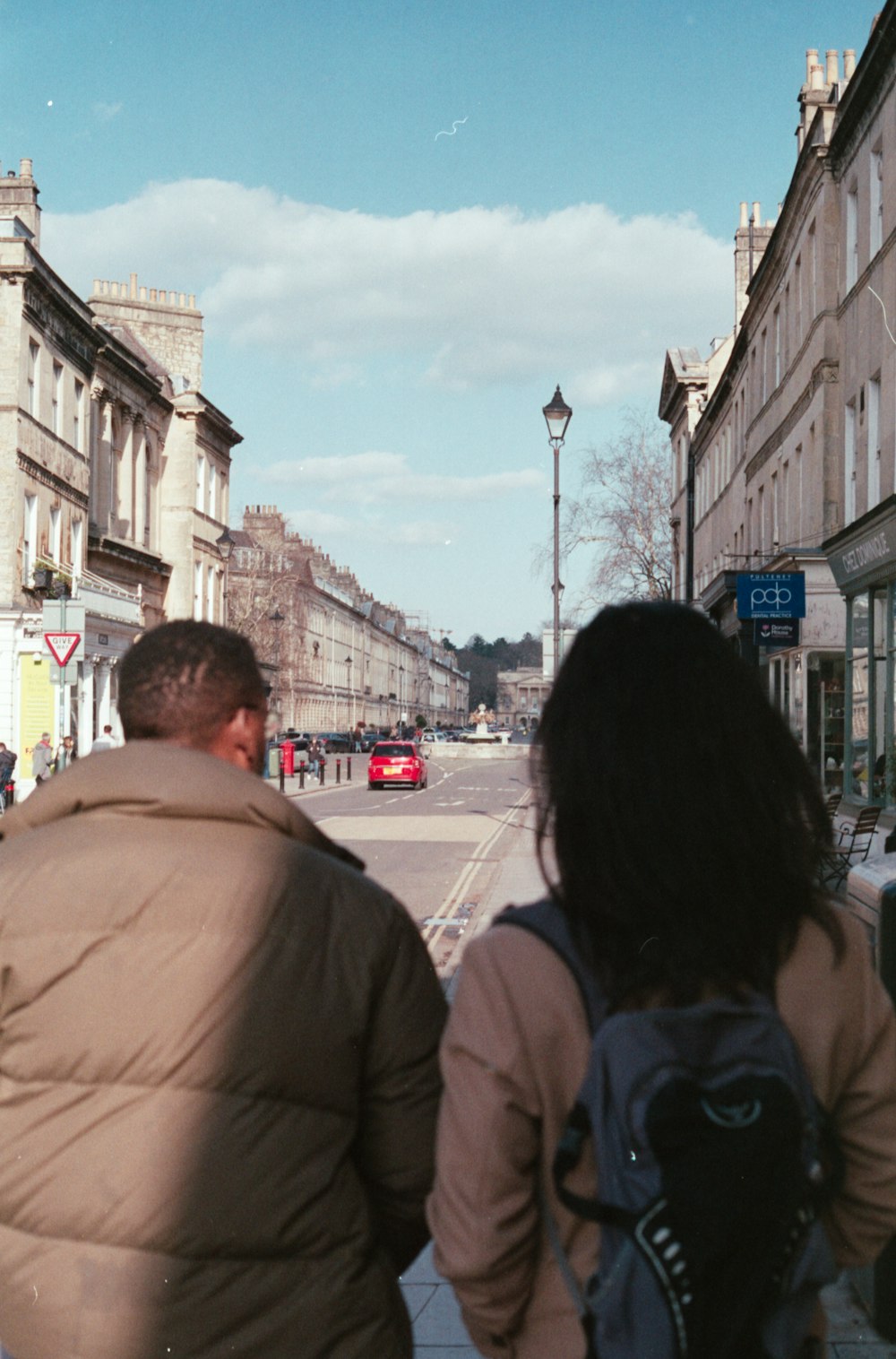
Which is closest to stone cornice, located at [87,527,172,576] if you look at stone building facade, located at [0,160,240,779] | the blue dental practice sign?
stone building facade, located at [0,160,240,779]

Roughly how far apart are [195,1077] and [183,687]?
651 mm

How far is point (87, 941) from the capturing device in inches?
86.4

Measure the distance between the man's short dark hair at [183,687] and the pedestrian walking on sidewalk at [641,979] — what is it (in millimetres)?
660

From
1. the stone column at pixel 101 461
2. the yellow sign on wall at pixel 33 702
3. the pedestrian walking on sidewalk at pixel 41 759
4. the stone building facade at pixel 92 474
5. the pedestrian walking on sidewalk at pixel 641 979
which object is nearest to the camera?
the pedestrian walking on sidewalk at pixel 641 979

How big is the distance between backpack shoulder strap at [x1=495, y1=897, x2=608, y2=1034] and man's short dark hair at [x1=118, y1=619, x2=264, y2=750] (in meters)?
0.75

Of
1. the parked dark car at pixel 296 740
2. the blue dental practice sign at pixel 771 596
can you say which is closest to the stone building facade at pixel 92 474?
the parked dark car at pixel 296 740

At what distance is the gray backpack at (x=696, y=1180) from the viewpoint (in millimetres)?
1739

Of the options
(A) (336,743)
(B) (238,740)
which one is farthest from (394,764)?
(B) (238,740)

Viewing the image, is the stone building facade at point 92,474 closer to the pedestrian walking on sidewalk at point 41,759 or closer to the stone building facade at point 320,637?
the pedestrian walking on sidewalk at point 41,759

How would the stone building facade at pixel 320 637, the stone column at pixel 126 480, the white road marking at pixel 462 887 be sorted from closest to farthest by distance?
the white road marking at pixel 462 887 < the stone column at pixel 126 480 < the stone building facade at pixel 320 637

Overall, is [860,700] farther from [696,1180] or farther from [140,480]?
[140,480]

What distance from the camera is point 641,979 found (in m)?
1.86

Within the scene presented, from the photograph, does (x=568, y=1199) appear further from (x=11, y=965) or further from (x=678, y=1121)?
(x=11, y=965)

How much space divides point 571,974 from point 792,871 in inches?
14.0
